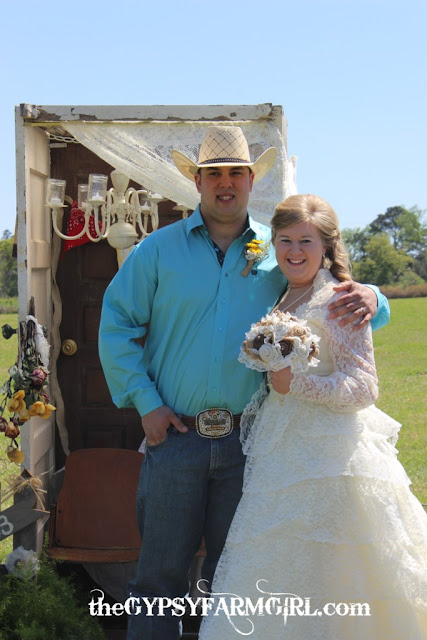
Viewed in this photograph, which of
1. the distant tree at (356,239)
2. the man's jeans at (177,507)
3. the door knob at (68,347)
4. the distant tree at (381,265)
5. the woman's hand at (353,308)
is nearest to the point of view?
the woman's hand at (353,308)

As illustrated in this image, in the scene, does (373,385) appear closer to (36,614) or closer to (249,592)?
(249,592)

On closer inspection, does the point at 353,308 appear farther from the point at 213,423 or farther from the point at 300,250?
the point at 213,423

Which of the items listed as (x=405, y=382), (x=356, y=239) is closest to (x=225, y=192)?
(x=405, y=382)

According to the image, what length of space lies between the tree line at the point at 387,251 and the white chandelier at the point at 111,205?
34806 millimetres

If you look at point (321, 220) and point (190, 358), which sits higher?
point (321, 220)

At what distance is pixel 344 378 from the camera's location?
2.70 metres

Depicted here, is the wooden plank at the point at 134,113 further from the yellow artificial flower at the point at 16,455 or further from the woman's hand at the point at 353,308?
the yellow artificial flower at the point at 16,455

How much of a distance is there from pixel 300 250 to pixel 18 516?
186 cm

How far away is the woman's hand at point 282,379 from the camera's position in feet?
8.84

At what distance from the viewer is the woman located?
2693 millimetres

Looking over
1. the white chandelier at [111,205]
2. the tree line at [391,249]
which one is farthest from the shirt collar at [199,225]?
the tree line at [391,249]

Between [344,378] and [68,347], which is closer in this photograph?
[344,378]

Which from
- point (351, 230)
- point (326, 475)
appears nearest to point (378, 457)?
point (326, 475)

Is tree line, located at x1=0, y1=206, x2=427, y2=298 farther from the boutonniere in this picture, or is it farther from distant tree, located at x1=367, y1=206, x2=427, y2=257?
the boutonniere
